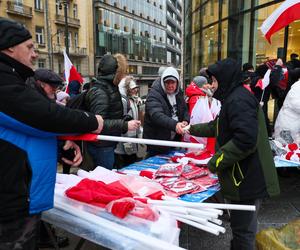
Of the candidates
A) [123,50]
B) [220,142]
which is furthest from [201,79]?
[123,50]

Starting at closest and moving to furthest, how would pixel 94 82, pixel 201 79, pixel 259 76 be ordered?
pixel 94 82 → pixel 201 79 → pixel 259 76

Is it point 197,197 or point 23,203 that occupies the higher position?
point 23,203

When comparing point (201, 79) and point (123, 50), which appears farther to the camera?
point (123, 50)

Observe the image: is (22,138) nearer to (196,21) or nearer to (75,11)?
(196,21)

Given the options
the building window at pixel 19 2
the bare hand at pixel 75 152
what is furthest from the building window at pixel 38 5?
the bare hand at pixel 75 152

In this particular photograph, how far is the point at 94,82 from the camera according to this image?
132 inches

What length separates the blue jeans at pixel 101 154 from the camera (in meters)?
3.52

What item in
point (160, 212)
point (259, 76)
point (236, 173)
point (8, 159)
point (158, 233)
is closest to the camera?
point (8, 159)

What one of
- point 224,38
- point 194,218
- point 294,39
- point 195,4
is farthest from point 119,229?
point 195,4

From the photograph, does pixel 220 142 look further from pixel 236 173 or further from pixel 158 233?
pixel 158 233

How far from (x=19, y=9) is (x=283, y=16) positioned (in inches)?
1431

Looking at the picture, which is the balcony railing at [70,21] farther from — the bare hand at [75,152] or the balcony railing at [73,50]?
the bare hand at [75,152]

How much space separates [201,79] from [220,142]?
2491 millimetres

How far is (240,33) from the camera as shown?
462 inches
